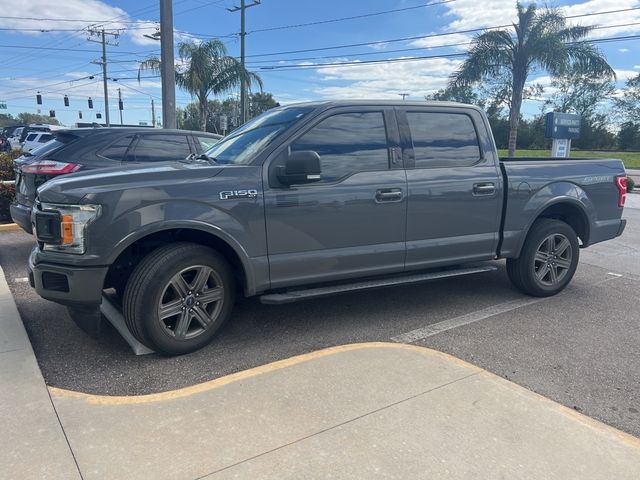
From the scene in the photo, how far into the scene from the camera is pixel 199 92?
82.8 ft

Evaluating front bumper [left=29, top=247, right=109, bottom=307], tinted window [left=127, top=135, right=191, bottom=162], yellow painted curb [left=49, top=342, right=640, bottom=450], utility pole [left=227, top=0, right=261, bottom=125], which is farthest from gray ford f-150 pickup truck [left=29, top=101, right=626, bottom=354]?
utility pole [left=227, top=0, right=261, bottom=125]

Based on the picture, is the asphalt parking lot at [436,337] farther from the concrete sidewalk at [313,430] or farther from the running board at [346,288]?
the running board at [346,288]

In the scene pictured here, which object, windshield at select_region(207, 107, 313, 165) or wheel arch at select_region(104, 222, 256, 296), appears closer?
wheel arch at select_region(104, 222, 256, 296)

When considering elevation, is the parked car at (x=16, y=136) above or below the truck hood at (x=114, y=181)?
above

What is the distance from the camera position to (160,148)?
7.31 metres

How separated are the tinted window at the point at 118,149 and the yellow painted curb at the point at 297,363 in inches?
166

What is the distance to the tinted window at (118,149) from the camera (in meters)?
6.77

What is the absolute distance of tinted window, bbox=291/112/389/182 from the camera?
4.15 meters

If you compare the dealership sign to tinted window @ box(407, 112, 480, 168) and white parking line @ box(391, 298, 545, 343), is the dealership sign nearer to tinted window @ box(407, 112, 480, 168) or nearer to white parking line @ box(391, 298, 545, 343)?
white parking line @ box(391, 298, 545, 343)

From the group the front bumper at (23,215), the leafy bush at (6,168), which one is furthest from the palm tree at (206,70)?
the front bumper at (23,215)

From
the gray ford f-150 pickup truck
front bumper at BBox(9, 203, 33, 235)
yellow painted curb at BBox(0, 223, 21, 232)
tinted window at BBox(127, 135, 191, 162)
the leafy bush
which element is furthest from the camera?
the leafy bush

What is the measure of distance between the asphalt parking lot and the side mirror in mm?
1329

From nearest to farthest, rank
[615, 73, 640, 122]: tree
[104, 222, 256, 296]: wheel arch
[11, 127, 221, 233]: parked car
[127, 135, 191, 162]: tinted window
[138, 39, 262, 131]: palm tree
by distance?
1. [104, 222, 256, 296]: wheel arch
2. [11, 127, 221, 233]: parked car
3. [127, 135, 191, 162]: tinted window
4. [138, 39, 262, 131]: palm tree
5. [615, 73, 640, 122]: tree

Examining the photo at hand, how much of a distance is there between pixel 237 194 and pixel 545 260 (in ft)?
11.2
